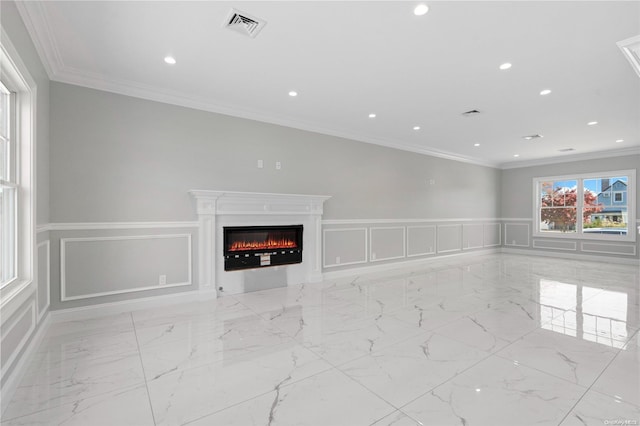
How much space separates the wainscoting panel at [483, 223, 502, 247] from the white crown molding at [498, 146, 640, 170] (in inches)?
68.6

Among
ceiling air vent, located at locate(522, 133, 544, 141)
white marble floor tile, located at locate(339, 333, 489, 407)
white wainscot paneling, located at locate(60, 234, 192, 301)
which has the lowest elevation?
white marble floor tile, located at locate(339, 333, 489, 407)

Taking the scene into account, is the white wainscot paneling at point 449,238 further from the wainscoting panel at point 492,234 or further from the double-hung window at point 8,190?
the double-hung window at point 8,190

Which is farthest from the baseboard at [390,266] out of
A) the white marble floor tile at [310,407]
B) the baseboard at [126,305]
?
the white marble floor tile at [310,407]

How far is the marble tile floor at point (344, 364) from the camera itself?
5.75ft

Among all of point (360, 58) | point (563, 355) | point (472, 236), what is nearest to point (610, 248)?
point (472, 236)

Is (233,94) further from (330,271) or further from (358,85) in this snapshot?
(330,271)

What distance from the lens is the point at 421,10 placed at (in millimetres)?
2279

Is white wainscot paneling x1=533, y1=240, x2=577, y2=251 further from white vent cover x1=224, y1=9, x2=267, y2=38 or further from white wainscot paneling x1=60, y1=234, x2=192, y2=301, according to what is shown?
white vent cover x1=224, y1=9, x2=267, y2=38

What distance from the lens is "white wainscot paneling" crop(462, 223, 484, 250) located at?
7785 mm

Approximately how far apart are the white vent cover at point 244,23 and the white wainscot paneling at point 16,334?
2.60 metres

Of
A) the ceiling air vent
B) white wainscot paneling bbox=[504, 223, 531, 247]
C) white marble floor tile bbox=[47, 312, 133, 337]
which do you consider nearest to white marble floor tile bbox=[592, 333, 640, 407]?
white marble floor tile bbox=[47, 312, 133, 337]

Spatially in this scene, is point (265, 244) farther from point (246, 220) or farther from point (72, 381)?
point (72, 381)

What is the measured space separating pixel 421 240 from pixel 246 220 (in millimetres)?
4119

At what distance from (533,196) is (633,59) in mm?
6605
